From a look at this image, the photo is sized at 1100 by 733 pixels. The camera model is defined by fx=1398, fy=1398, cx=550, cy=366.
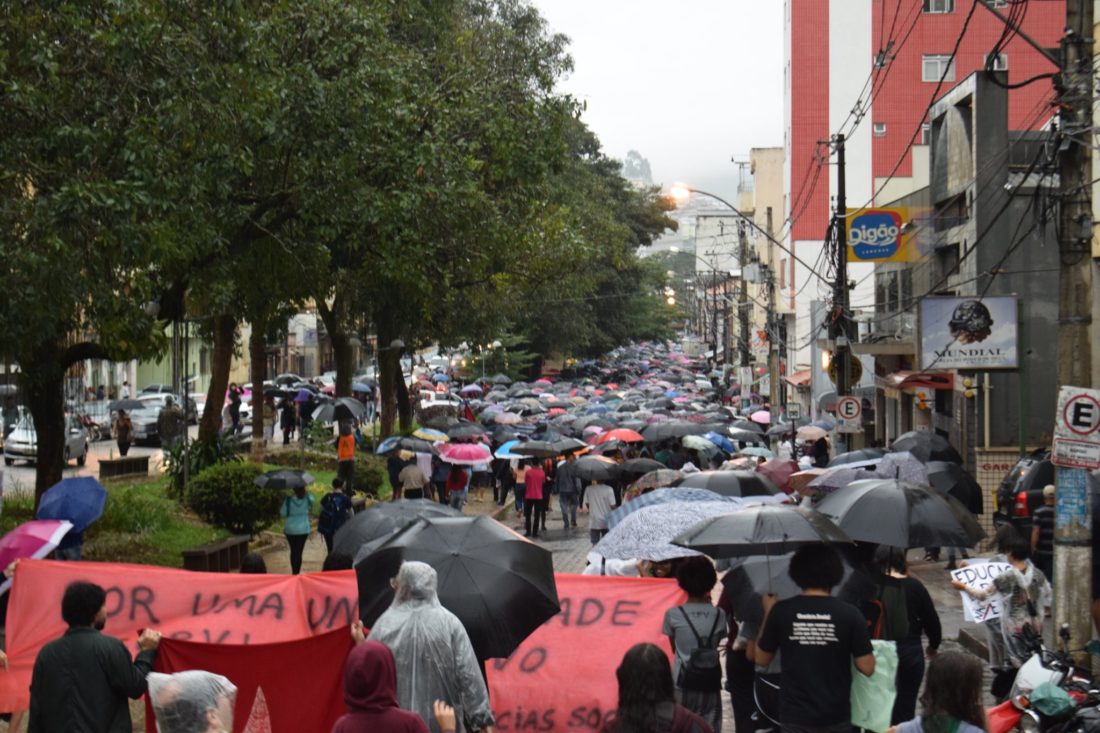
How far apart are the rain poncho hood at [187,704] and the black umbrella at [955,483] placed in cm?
1485

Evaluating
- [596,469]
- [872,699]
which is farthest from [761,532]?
[596,469]

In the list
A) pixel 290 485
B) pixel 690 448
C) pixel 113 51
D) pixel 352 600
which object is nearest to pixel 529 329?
pixel 690 448

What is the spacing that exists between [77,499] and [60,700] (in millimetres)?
4276

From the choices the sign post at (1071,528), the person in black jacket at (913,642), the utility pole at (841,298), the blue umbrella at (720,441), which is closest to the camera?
the person in black jacket at (913,642)

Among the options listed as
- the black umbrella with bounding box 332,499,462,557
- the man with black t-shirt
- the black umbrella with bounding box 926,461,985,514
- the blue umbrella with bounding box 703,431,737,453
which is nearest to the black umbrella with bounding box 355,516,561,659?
the man with black t-shirt

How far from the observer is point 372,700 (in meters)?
5.57

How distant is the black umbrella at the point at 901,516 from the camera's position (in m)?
10.2

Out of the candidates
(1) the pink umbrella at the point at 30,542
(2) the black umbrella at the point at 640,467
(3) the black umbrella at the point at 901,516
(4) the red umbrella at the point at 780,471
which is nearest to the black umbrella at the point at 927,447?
(4) the red umbrella at the point at 780,471

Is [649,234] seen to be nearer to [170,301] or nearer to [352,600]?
[170,301]

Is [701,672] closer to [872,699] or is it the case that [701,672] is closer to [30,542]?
[872,699]

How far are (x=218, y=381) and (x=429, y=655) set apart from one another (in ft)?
70.3

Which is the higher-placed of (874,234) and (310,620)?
(874,234)

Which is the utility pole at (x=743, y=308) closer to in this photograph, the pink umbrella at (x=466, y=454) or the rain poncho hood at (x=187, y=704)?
the pink umbrella at (x=466, y=454)

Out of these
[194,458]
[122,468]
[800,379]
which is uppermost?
[800,379]
